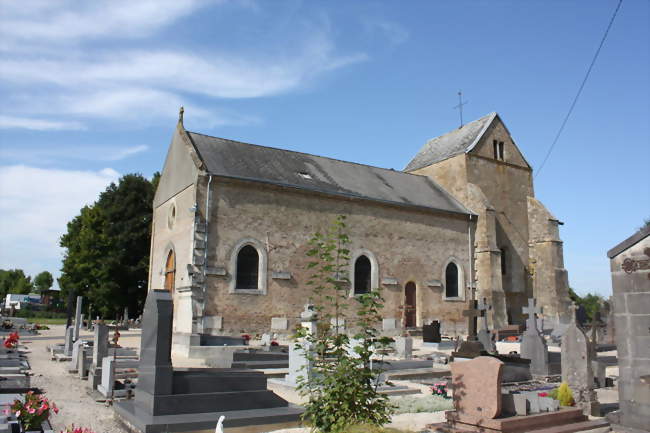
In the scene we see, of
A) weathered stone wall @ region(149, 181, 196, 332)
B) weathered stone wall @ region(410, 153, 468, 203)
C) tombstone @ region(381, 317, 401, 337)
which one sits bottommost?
tombstone @ region(381, 317, 401, 337)

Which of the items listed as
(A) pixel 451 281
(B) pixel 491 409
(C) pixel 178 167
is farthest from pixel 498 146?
(B) pixel 491 409

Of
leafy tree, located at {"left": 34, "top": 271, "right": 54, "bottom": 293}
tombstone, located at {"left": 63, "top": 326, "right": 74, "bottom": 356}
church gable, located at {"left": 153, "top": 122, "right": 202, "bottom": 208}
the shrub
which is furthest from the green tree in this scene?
leafy tree, located at {"left": 34, "top": 271, "right": 54, "bottom": 293}

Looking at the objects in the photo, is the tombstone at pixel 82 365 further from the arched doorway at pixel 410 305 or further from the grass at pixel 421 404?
the arched doorway at pixel 410 305

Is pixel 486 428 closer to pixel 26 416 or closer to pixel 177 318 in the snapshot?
Result: pixel 26 416

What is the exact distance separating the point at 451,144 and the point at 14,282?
303 ft

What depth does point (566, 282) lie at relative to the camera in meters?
24.6

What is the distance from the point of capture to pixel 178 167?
64.8 feet

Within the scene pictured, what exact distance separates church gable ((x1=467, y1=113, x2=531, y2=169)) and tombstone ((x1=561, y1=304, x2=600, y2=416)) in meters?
18.4

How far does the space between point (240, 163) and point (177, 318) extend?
622 centimetres

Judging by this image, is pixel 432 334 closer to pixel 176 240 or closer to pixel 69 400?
pixel 176 240

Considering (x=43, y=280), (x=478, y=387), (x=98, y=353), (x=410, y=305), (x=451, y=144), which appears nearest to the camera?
(x=478, y=387)

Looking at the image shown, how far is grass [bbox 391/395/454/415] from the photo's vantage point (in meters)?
8.09

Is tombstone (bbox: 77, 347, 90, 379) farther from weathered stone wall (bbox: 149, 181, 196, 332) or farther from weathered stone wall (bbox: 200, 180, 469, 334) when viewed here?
weathered stone wall (bbox: 200, 180, 469, 334)

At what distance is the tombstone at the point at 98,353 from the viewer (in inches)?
376
